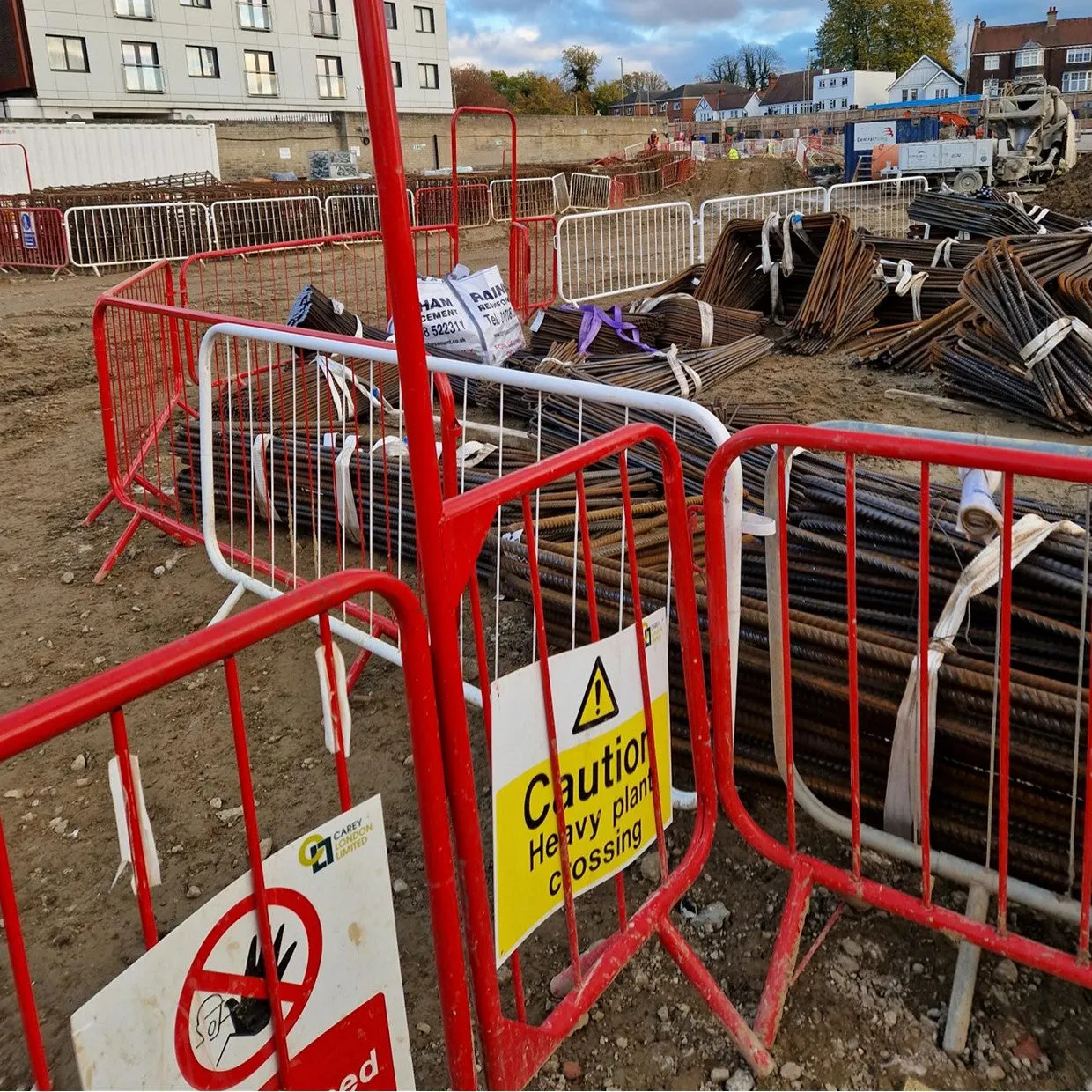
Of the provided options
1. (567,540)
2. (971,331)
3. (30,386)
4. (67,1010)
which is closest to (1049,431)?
(971,331)

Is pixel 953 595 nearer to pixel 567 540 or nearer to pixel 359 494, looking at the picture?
pixel 567 540

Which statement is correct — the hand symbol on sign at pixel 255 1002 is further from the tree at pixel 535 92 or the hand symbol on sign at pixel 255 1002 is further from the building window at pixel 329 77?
the tree at pixel 535 92

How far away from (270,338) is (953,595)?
10.5 feet

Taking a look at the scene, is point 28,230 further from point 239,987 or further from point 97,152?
point 239,987

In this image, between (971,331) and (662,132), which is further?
(662,132)

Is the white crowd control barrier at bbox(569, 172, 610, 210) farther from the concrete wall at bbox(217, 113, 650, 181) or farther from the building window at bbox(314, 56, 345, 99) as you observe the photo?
the building window at bbox(314, 56, 345, 99)

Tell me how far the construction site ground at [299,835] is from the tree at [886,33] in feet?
322

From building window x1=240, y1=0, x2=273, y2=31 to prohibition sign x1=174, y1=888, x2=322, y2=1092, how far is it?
166ft

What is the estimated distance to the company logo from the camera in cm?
176

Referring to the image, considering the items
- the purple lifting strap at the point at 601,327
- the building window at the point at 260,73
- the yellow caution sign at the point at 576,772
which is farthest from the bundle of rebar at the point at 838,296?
the building window at the point at 260,73

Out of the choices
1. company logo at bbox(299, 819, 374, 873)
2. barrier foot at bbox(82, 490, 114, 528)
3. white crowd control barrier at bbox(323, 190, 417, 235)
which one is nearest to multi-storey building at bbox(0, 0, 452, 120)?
white crowd control barrier at bbox(323, 190, 417, 235)

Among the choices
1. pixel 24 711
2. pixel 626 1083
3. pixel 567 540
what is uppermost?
pixel 24 711

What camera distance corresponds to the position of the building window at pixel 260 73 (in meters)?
44.7

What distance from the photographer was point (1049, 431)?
7.63m
